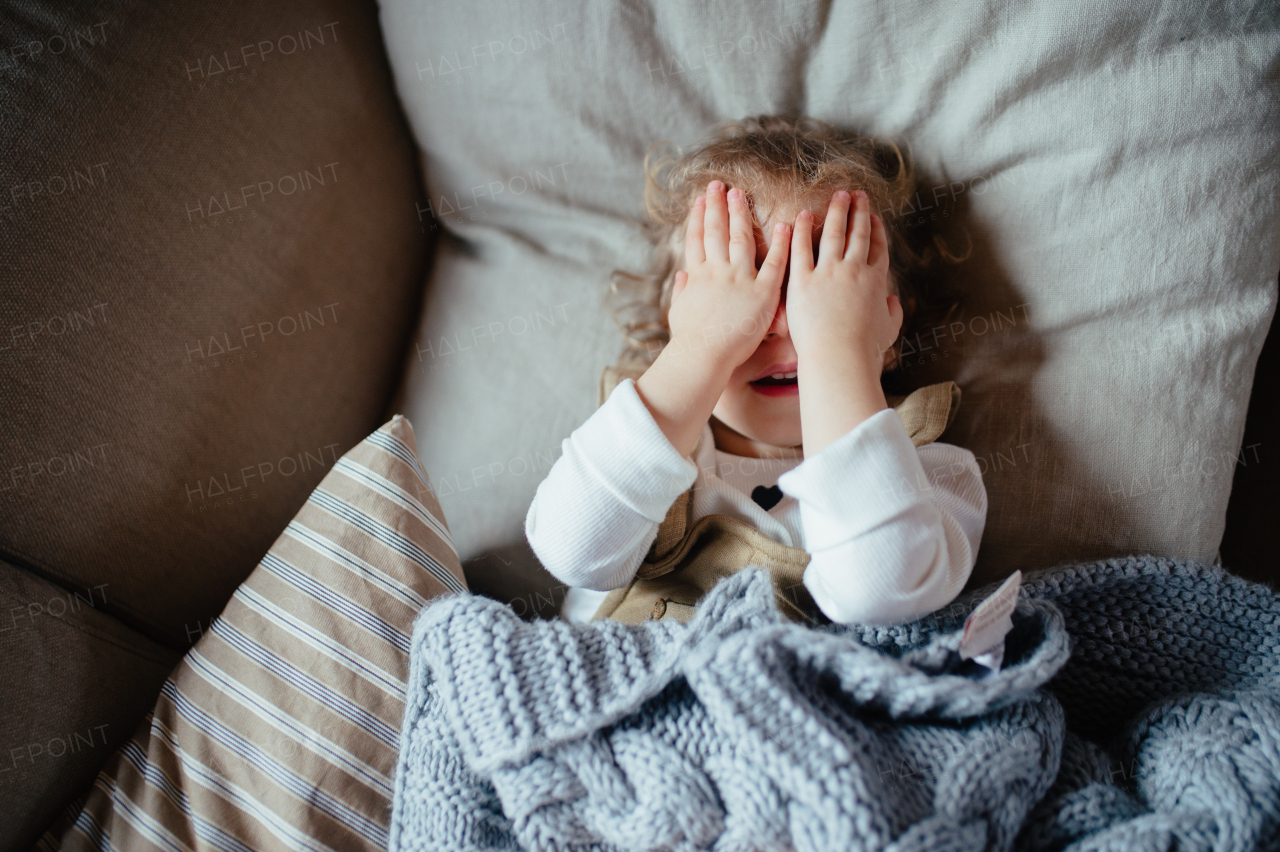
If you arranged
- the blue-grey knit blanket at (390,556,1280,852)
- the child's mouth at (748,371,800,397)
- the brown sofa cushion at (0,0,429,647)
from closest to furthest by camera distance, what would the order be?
the blue-grey knit blanket at (390,556,1280,852) < the brown sofa cushion at (0,0,429,647) < the child's mouth at (748,371,800,397)

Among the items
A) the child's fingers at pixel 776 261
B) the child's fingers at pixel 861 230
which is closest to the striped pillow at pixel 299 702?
the child's fingers at pixel 776 261

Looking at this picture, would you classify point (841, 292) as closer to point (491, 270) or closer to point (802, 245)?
point (802, 245)

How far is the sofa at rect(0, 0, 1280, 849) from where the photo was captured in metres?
0.73

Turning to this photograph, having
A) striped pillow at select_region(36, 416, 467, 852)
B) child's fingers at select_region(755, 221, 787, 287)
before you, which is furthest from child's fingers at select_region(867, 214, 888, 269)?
striped pillow at select_region(36, 416, 467, 852)

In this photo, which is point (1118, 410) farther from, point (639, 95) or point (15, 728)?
point (15, 728)

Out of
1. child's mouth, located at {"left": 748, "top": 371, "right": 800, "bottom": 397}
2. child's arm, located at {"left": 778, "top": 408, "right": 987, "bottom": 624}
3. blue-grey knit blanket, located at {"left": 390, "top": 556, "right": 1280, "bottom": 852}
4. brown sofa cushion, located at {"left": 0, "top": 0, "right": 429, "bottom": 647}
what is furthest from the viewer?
child's mouth, located at {"left": 748, "top": 371, "right": 800, "bottom": 397}

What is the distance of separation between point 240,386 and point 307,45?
1.59 feet

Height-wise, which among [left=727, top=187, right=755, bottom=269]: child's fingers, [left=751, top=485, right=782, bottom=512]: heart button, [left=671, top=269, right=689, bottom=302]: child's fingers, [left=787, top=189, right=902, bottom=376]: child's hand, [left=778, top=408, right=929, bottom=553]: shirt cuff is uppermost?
[left=727, top=187, right=755, bottom=269]: child's fingers

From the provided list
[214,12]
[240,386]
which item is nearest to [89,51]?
[214,12]

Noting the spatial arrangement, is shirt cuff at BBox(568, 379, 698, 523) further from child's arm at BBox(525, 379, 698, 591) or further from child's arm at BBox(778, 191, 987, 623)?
child's arm at BBox(778, 191, 987, 623)

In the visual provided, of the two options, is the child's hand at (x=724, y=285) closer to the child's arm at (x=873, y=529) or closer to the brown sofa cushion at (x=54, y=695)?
the child's arm at (x=873, y=529)

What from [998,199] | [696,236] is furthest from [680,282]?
[998,199]

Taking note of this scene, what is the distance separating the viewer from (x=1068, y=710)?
2.31 feet

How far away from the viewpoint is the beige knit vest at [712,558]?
772 mm
